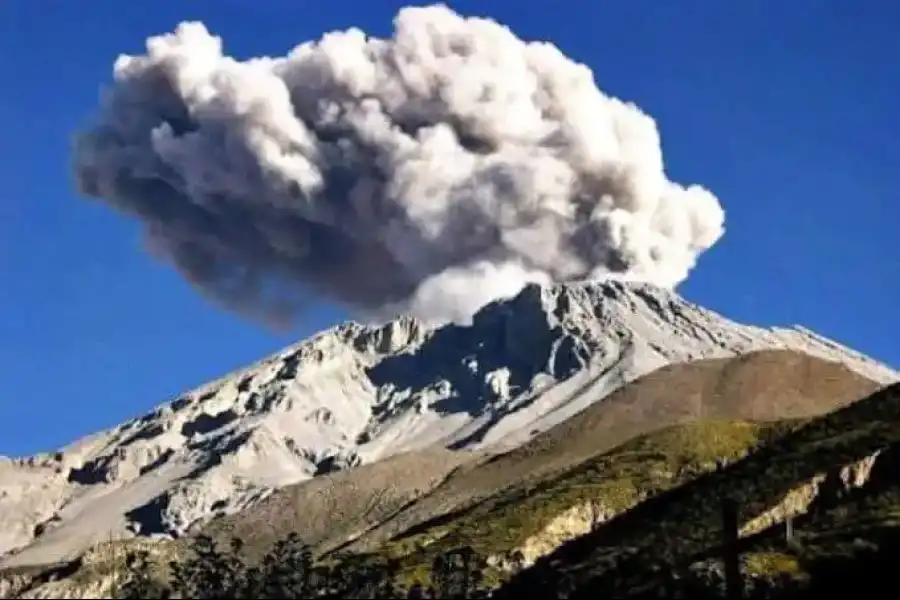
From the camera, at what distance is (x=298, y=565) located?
132 meters

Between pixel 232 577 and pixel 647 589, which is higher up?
pixel 232 577

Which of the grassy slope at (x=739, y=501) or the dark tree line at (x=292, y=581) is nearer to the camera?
the dark tree line at (x=292, y=581)

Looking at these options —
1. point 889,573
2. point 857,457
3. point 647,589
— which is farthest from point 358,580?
point 857,457

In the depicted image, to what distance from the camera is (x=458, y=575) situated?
454 ft

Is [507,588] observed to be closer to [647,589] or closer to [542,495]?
[647,589]

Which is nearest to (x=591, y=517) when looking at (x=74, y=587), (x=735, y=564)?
(x=74, y=587)

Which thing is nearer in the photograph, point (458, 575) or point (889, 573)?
point (889, 573)

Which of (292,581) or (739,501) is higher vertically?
(739,501)

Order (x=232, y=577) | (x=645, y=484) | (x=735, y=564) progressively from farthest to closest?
(x=645, y=484)
(x=232, y=577)
(x=735, y=564)

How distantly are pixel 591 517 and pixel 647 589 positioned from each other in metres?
81.6

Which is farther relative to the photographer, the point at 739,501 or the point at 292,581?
the point at 739,501

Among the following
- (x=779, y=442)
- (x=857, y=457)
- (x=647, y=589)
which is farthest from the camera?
(x=779, y=442)

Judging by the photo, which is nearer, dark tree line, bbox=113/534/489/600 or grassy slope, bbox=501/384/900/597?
dark tree line, bbox=113/534/489/600

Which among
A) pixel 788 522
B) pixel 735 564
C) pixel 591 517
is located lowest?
pixel 735 564
